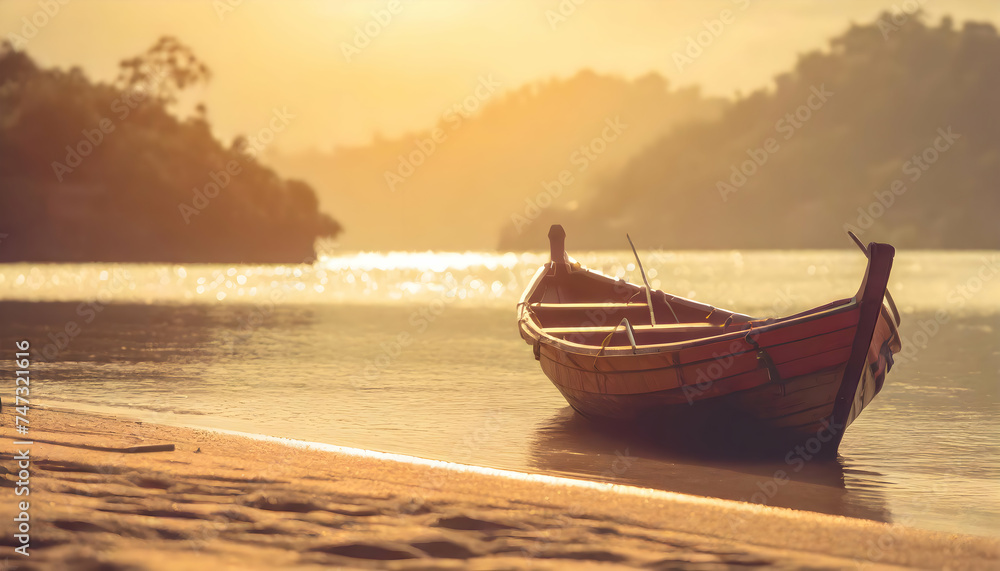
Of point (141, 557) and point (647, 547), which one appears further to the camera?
point (647, 547)

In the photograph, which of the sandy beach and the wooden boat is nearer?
the sandy beach

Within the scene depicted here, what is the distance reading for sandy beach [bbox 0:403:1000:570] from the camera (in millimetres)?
5320

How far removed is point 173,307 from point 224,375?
2509 centimetres

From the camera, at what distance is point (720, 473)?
9.74 m

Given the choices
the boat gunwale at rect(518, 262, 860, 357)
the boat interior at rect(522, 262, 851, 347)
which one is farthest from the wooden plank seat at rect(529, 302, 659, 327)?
the boat gunwale at rect(518, 262, 860, 357)

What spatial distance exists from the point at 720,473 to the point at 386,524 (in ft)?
16.2

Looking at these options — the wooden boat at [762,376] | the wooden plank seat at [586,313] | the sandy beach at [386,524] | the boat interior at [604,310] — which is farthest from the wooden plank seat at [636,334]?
the sandy beach at [386,524]

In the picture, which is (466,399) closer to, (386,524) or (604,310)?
(604,310)

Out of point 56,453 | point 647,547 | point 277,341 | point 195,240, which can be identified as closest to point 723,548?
point 647,547

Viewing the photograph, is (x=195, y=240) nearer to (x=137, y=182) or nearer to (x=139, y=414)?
(x=137, y=182)

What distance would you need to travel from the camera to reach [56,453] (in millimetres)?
7992

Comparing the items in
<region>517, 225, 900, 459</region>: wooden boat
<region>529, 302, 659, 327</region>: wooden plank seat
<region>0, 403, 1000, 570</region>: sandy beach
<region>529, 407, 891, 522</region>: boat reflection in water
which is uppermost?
<region>529, 302, 659, 327</region>: wooden plank seat

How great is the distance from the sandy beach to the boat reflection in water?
149cm

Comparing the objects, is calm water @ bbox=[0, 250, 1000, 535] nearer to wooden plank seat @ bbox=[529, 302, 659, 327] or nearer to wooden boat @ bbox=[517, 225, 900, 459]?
wooden boat @ bbox=[517, 225, 900, 459]
